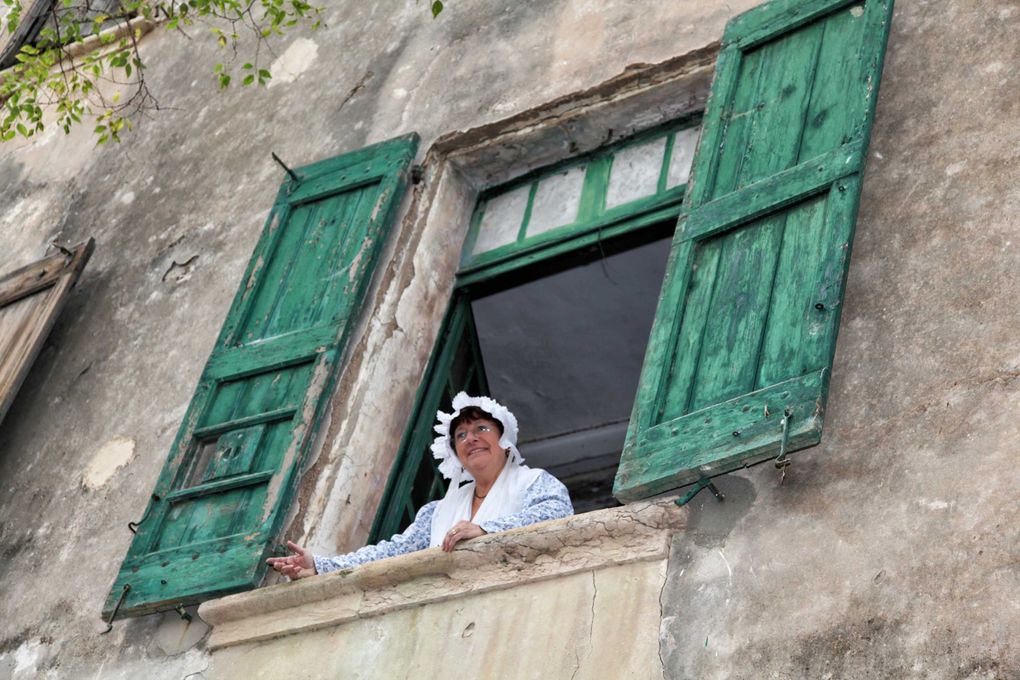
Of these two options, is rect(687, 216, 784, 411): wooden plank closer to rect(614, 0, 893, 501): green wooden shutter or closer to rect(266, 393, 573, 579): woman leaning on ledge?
rect(614, 0, 893, 501): green wooden shutter

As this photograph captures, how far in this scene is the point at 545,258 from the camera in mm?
5508

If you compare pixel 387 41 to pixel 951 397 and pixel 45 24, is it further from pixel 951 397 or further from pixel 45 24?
pixel 951 397

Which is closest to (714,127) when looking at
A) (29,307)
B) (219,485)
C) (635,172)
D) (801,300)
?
(635,172)

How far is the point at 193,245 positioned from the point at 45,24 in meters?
2.83

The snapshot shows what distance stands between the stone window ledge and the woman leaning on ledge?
0.34 feet

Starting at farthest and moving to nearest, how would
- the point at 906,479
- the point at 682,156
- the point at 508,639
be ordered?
the point at 682,156, the point at 508,639, the point at 906,479

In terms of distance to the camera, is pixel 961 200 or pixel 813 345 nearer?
pixel 813 345

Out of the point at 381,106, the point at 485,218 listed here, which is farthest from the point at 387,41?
the point at 485,218

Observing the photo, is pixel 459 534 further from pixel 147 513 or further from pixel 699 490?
pixel 147 513

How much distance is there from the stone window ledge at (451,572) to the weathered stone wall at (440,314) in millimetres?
120

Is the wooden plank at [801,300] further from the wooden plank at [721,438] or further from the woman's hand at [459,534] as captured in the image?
the woman's hand at [459,534]

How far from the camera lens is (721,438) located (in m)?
3.95

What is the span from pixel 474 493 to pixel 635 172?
1.37m

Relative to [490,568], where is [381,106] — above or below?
above
